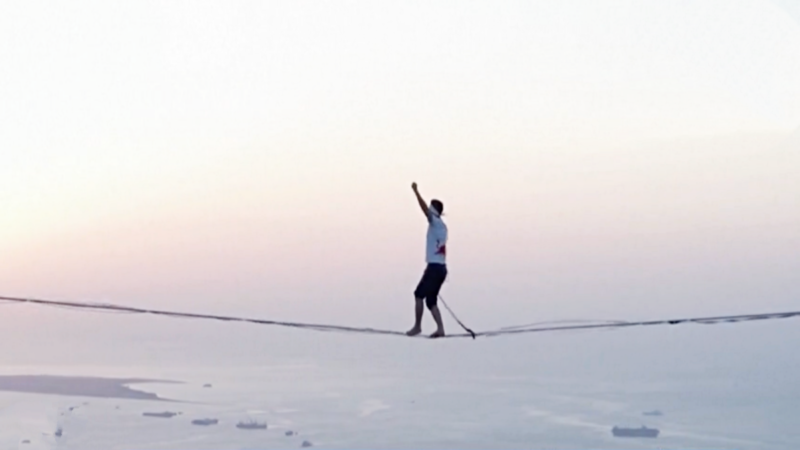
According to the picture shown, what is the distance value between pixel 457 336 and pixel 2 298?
6.12 metres

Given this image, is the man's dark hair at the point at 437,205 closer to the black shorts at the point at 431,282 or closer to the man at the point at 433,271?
the man at the point at 433,271

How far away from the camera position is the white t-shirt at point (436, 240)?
594 inches

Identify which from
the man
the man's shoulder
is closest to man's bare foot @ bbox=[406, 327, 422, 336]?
the man

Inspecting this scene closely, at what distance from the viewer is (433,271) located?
15484 millimetres

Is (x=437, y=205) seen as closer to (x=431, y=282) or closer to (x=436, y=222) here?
(x=436, y=222)

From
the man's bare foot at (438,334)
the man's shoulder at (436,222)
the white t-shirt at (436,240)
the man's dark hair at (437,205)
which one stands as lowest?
the man's bare foot at (438,334)

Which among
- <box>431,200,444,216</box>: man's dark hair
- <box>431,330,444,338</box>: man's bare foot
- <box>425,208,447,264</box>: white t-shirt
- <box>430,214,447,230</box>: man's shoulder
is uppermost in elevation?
<box>431,200,444,216</box>: man's dark hair

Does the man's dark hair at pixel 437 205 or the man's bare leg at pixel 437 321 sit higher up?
the man's dark hair at pixel 437 205

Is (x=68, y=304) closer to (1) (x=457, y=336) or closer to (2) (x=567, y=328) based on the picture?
(1) (x=457, y=336)

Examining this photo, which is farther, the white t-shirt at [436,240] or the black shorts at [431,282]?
the black shorts at [431,282]

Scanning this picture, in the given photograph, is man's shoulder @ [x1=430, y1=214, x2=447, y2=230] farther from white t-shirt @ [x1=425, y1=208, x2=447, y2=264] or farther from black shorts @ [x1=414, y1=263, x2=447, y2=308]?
black shorts @ [x1=414, y1=263, x2=447, y2=308]

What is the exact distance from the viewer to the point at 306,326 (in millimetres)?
14156

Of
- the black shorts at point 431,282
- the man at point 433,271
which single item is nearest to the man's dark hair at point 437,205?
the man at point 433,271

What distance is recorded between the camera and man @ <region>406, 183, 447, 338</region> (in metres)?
15.1
